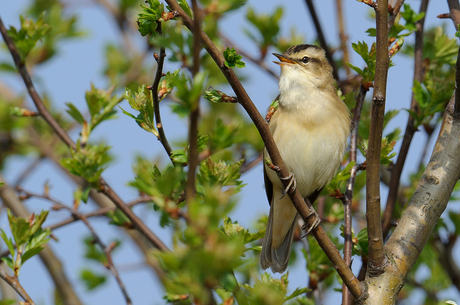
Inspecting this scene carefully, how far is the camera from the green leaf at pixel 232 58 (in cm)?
210

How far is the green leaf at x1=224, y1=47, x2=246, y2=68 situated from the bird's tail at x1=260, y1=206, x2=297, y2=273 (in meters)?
2.00

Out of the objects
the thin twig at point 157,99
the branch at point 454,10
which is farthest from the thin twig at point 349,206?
the thin twig at point 157,99

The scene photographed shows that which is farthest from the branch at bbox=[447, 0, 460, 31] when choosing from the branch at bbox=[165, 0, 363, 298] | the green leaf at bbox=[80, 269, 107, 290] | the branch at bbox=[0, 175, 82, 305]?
the branch at bbox=[0, 175, 82, 305]

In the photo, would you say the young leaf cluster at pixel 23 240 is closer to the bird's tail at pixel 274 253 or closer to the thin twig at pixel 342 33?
the bird's tail at pixel 274 253

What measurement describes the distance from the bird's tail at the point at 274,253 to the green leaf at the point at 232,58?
2.00m

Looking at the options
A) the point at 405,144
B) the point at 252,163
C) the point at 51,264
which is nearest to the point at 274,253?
the point at 252,163

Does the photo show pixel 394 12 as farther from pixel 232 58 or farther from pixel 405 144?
pixel 232 58

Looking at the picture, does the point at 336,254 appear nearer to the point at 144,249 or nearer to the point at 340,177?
the point at 340,177

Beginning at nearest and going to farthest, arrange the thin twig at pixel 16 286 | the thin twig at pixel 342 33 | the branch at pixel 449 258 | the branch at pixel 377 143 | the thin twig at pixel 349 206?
1. the branch at pixel 377 143
2. the thin twig at pixel 16 286
3. the thin twig at pixel 349 206
4. the branch at pixel 449 258
5. the thin twig at pixel 342 33

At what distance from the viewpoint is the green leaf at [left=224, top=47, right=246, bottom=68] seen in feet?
6.88

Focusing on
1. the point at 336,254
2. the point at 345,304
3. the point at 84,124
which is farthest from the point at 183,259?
the point at 84,124

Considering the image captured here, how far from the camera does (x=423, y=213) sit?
2.87m

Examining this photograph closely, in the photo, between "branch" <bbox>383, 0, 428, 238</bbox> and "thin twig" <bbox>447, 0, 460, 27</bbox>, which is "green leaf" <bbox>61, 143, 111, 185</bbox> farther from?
"thin twig" <bbox>447, 0, 460, 27</bbox>

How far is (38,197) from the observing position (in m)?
3.65
